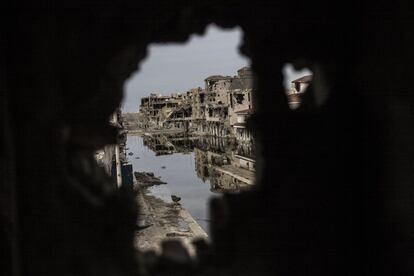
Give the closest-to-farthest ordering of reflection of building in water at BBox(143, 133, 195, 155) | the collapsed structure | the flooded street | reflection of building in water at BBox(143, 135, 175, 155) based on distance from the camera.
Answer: the flooded street → the collapsed structure → reflection of building in water at BBox(143, 133, 195, 155) → reflection of building in water at BBox(143, 135, 175, 155)

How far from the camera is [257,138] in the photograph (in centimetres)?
449

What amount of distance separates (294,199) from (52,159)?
8.10ft

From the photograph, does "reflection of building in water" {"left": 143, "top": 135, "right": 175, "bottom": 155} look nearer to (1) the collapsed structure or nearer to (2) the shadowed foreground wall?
(1) the collapsed structure

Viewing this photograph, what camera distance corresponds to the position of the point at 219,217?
4199 mm

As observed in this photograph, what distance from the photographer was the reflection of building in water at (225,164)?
25078mm

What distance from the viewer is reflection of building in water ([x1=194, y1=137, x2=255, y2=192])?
25.1 m

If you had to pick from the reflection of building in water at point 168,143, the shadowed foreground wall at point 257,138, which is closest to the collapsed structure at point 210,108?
the reflection of building in water at point 168,143

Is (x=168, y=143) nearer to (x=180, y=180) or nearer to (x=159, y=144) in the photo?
(x=159, y=144)

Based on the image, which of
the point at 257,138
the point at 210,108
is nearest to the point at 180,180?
the point at 210,108

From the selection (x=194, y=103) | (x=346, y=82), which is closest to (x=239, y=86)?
(x=194, y=103)

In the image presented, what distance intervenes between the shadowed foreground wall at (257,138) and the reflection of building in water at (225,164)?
556 inches

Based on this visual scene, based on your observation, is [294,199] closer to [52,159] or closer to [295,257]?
[295,257]

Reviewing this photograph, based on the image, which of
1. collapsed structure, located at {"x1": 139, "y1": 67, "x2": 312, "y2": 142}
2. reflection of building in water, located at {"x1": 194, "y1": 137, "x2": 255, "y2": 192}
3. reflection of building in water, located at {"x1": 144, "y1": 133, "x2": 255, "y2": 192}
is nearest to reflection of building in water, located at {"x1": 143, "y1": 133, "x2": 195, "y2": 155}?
reflection of building in water, located at {"x1": 144, "y1": 133, "x2": 255, "y2": 192}

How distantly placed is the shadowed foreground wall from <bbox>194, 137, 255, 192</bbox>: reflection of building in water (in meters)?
14.1
